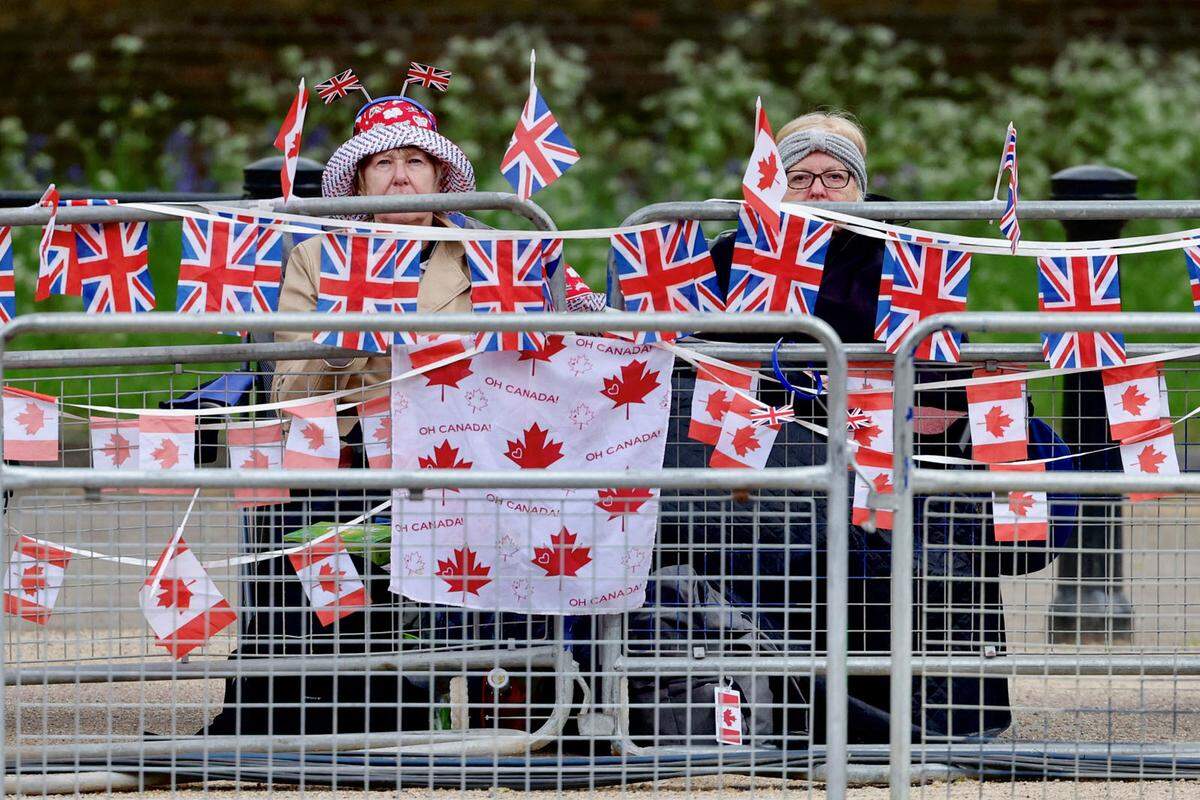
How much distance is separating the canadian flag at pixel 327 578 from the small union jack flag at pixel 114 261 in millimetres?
954

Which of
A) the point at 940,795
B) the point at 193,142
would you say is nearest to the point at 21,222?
the point at 940,795

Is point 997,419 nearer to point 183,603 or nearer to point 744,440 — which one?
point 744,440

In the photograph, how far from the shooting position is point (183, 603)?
427cm

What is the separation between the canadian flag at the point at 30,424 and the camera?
4.62 m

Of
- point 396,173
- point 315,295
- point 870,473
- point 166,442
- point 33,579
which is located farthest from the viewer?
point 396,173

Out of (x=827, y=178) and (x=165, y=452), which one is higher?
(x=827, y=178)

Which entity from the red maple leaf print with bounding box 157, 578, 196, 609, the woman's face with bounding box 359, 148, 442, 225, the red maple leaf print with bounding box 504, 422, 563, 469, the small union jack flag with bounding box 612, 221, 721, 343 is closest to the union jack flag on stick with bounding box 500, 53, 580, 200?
the small union jack flag with bounding box 612, 221, 721, 343

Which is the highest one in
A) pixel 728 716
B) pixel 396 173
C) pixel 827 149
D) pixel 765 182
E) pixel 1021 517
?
pixel 827 149

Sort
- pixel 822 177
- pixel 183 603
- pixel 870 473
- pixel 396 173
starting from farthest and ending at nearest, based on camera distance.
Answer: pixel 822 177, pixel 396 173, pixel 870 473, pixel 183 603

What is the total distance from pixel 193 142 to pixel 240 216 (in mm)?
6278

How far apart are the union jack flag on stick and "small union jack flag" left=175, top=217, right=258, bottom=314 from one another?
2.41ft

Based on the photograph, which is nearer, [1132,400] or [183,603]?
[183,603]

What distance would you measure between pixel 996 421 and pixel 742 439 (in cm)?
69

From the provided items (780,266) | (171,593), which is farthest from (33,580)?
(780,266)
